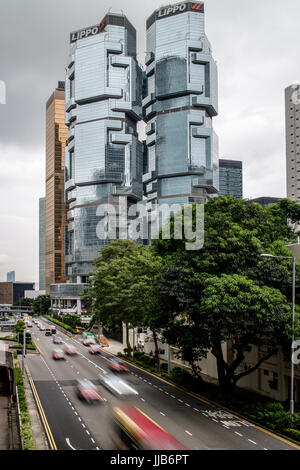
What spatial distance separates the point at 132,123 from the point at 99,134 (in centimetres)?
1974

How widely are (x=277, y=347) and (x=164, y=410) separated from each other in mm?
9541

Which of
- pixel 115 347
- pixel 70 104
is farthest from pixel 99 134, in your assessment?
pixel 115 347

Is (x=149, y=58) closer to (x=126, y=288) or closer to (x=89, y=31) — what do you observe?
(x=89, y=31)

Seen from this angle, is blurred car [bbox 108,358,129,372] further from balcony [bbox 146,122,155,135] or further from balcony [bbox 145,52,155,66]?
balcony [bbox 145,52,155,66]

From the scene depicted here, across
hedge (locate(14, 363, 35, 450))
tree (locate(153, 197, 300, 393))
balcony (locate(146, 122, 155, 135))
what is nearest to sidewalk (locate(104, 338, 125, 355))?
hedge (locate(14, 363, 35, 450))

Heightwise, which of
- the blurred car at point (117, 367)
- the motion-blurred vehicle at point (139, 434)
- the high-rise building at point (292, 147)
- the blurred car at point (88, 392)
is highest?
the high-rise building at point (292, 147)

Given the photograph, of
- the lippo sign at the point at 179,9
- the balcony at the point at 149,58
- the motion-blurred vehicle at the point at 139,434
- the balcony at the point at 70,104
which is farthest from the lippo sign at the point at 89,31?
the motion-blurred vehicle at the point at 139,434

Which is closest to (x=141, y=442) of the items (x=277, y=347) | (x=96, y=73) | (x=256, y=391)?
(x=277, y=347)

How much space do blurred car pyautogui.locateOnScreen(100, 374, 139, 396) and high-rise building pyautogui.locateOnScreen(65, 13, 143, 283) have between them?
13229cm

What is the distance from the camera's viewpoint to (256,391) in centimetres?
4522

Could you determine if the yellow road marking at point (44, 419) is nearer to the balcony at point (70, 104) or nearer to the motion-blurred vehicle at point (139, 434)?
the motion-blurred vehicle at point (139, 434)

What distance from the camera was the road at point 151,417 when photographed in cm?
2734

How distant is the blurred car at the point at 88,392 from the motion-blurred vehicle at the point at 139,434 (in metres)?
5.82

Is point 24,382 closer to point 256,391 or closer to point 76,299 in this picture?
point 256,391
